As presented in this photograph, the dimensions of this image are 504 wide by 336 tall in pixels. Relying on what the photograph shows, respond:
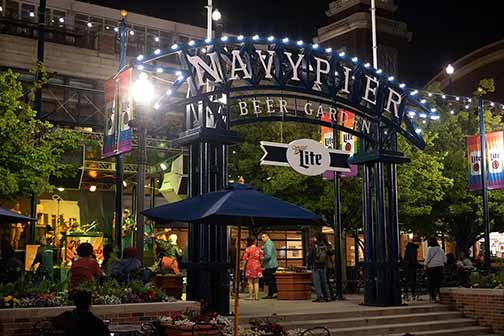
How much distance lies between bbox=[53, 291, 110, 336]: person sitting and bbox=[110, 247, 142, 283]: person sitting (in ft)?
13.6

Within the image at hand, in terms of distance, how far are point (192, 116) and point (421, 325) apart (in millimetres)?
6772

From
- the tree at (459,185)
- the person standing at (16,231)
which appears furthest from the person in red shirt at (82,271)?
the tree at (459,185)

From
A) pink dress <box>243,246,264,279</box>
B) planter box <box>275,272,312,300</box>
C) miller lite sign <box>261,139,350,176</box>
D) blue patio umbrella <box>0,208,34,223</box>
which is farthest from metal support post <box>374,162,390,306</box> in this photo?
blue patio umbrella <box>0,208,34,223</box>

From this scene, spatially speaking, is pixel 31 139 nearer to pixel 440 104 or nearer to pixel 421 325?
pixel 421 325

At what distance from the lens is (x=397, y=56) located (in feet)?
177

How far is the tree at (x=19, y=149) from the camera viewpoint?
1856 cm

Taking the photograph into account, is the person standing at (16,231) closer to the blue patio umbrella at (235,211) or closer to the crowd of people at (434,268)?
the crowd of people at (434,268)

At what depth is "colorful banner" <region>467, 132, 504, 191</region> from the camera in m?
22.2

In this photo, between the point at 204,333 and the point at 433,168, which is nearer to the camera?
the point at 204,333

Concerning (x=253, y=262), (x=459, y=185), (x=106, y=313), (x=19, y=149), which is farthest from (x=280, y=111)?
(x=459, y=185)

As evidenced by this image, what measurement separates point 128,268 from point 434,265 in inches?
332

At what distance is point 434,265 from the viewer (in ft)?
55.4

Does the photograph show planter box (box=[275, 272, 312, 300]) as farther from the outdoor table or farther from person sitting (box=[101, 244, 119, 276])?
the outdoor table

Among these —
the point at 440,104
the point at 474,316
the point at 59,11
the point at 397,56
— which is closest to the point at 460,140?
the point at 440,104
